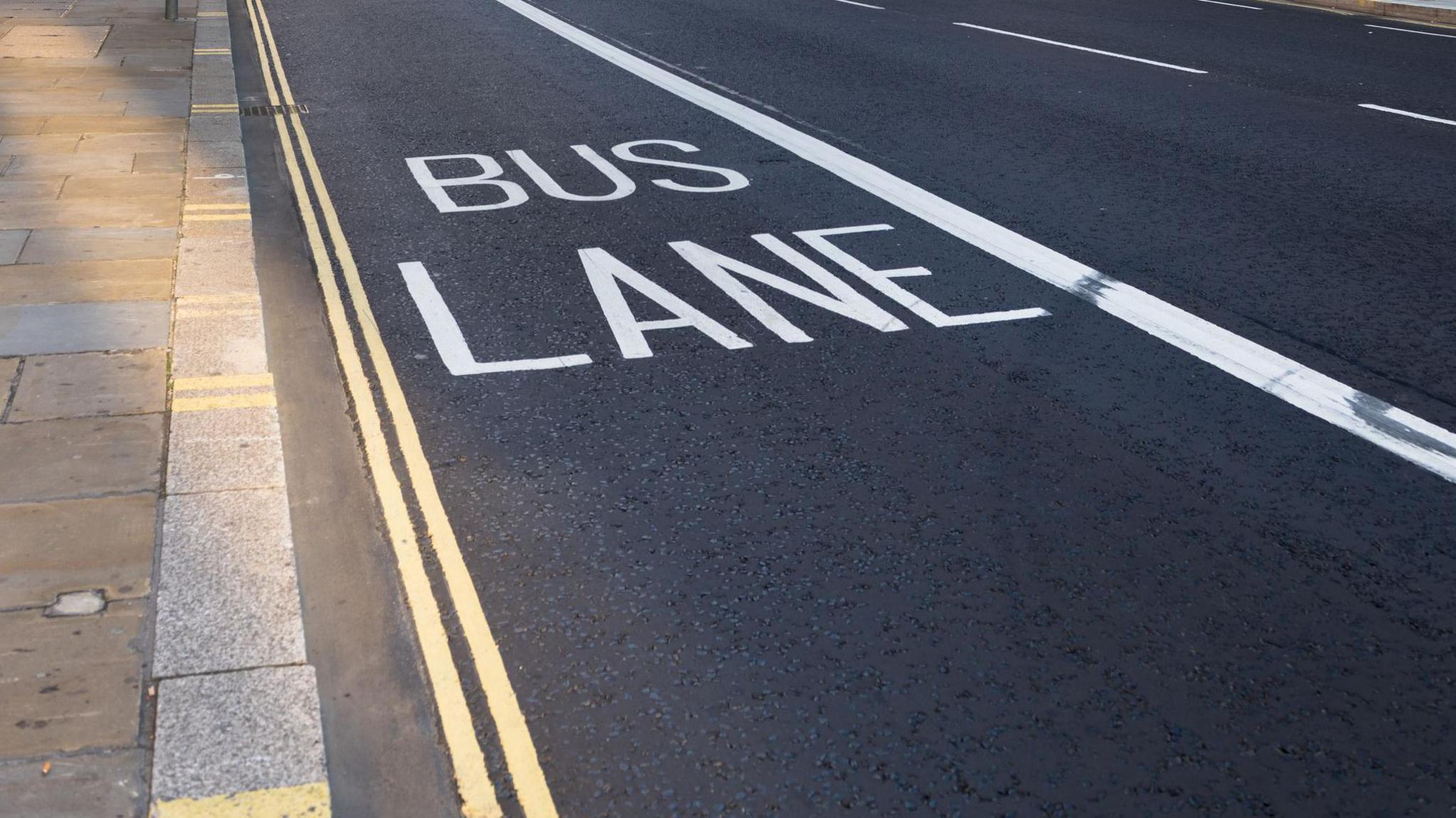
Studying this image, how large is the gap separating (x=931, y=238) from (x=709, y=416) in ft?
8.76

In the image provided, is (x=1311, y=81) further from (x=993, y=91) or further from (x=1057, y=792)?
(x=1057, y=792)

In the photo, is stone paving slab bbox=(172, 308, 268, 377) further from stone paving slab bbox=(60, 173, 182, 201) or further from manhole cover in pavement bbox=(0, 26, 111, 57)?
manhole cover in pavement bbox=(0, 26, 111, 57)

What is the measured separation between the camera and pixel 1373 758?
11.0 ft

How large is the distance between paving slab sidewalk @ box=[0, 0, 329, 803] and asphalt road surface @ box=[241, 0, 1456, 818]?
2.06 ft

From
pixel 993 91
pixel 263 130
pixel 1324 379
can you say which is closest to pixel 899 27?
pixel 993 91

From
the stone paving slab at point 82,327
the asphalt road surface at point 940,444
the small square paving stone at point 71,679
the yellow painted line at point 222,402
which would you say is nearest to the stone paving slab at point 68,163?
the asphalt road surface at point 940,444

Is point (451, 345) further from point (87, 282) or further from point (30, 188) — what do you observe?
point (30, 188)

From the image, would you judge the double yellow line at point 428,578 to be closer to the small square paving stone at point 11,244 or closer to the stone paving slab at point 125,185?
the small square paving stone at point 11,244

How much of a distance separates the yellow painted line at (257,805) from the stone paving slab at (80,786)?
8 centimetres

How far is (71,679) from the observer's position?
353 cm

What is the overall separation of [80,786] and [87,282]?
409cm

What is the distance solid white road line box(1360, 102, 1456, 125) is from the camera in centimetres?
1062

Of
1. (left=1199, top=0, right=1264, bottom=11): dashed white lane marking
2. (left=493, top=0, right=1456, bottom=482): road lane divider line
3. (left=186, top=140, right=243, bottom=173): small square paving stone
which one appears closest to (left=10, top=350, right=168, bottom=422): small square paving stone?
(left=186, top=140, right=243, bottom=173): small square paving stone

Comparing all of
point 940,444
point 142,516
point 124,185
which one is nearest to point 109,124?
point 124,185
